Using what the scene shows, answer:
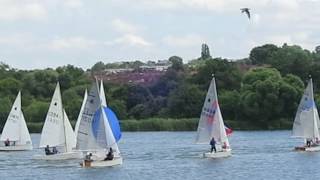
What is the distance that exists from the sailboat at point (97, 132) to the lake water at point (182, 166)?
3.08 feet

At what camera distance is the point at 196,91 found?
147m

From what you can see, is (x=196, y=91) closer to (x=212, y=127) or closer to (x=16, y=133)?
(x=16, y=133)

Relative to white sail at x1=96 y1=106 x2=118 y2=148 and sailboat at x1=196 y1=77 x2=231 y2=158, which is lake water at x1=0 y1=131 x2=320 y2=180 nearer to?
sailboat at x1=196 y1=77 x2=231 y2=158

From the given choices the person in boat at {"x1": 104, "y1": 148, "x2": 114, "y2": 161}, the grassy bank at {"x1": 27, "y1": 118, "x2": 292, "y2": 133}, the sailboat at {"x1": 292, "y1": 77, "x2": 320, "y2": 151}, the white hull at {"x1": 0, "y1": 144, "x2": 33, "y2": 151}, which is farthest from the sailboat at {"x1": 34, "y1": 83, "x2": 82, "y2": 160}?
the grassy bank at {"x1": 27, "y1": 118, "x2": 292, "y2": 133}

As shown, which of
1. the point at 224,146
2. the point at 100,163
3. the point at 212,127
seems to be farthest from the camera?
the point at 224,146

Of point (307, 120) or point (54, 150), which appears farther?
point (307, 120)

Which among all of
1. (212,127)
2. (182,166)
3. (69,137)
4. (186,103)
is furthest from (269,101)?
(182,166)

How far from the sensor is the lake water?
60844 millimetres

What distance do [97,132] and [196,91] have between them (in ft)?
269

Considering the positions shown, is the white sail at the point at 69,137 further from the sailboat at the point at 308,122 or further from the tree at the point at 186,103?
the tree at the point at 186,103

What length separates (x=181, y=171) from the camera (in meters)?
63.7

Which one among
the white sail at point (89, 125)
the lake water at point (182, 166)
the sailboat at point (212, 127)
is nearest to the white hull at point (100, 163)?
the lake water at point (182, 166)

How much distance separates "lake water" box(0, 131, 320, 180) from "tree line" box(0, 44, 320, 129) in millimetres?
43729

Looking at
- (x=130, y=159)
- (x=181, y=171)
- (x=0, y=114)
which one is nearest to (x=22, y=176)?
(x=181, y=171)
